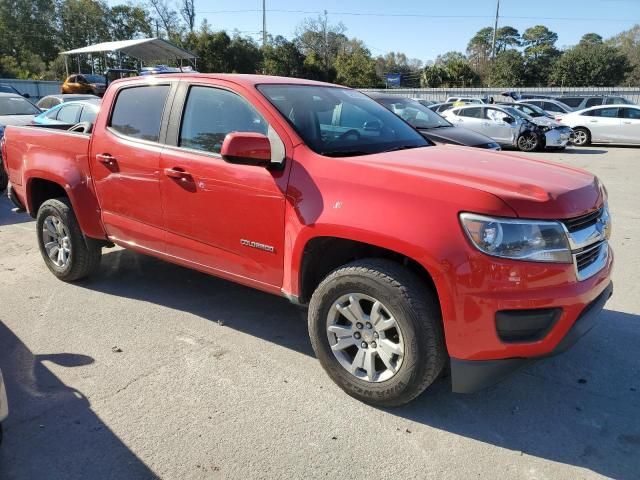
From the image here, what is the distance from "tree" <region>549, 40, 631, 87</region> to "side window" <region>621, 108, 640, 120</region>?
3542cm

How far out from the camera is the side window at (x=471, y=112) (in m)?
17.2

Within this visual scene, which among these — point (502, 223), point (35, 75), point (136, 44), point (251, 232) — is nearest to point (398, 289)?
point (502, 223)

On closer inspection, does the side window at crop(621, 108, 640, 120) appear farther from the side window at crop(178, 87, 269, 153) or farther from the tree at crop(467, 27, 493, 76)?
the tree at crop(467, 27, 493, 76)

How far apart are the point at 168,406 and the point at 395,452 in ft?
4.26

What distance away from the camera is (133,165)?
Answer: 158 inches

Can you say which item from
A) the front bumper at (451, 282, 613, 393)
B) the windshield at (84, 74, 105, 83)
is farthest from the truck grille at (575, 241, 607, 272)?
the windshield at (84, 74, 105, 83)

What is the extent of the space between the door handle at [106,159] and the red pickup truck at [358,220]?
13 millimetres

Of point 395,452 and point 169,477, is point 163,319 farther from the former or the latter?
point 395,452

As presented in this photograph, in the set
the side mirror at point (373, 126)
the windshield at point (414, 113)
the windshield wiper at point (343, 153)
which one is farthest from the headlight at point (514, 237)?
the windshield at point (414, 113)

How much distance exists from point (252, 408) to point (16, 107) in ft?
35.5

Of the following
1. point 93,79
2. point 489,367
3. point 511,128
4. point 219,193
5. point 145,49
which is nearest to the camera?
point 489,367

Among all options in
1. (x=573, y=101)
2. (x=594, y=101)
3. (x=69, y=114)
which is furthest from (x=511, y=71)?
(x=69, y=114)

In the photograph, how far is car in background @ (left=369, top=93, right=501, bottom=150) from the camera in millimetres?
9469

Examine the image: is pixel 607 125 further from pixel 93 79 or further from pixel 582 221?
pixel 93 79
